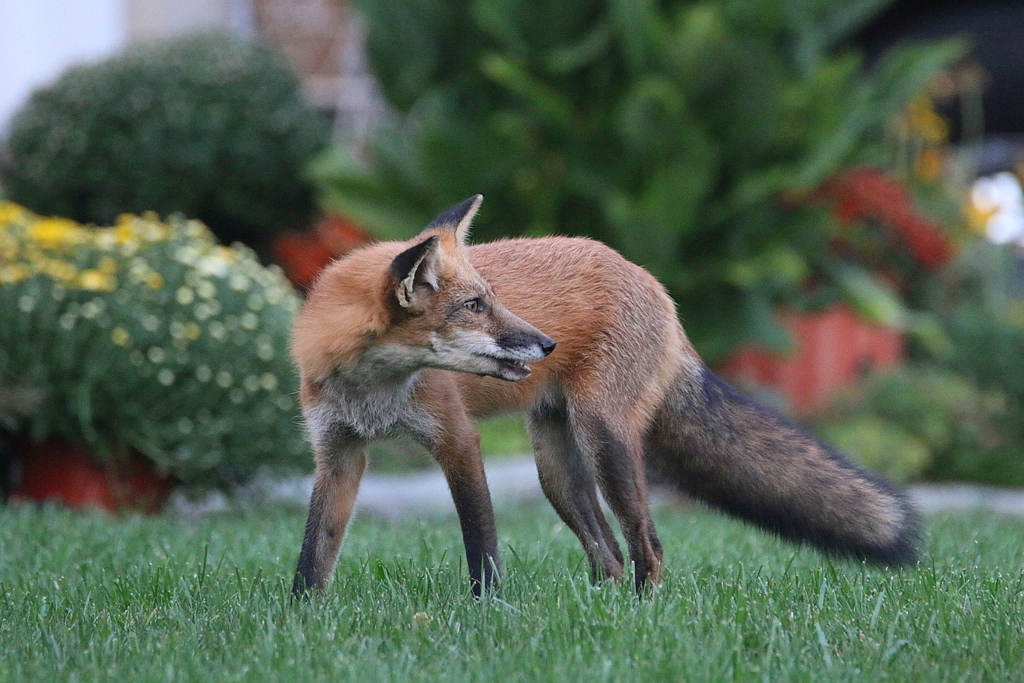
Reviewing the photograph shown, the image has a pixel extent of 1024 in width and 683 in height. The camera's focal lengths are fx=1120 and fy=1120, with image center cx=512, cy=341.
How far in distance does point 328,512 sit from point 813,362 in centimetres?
735

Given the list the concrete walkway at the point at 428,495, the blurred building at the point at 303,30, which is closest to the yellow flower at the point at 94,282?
the concrete walkway at the point at 428,495

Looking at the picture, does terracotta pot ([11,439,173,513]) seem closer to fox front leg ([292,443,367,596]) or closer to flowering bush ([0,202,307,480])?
flowering bush ([0,202,307,480])

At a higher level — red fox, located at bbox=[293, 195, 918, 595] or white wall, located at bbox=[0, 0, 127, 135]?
white wall, located at bbox=[0, 0, 127, 135]

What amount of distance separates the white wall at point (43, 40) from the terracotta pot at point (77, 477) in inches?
211

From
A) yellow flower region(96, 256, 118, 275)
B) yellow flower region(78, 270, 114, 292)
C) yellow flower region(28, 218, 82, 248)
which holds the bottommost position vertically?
yellow flower region(78, 270, 114, 292)

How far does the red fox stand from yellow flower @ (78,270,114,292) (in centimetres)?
265

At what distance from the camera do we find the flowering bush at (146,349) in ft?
20.1

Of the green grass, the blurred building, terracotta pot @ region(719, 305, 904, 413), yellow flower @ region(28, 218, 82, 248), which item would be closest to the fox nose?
the green grass

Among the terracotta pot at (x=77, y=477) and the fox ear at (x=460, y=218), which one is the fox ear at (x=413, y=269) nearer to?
the fox ear at (x=460, y=218)

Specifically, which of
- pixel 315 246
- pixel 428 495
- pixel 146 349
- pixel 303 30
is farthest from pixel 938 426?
pixel 303 30

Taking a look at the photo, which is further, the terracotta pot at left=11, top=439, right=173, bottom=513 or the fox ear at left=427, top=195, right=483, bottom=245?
the terracotta pot at left=11, top=439, right=173, bottom=513

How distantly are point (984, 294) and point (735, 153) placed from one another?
163 inches

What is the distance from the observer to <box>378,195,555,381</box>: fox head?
12.1ft

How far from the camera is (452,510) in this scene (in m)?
7.50
